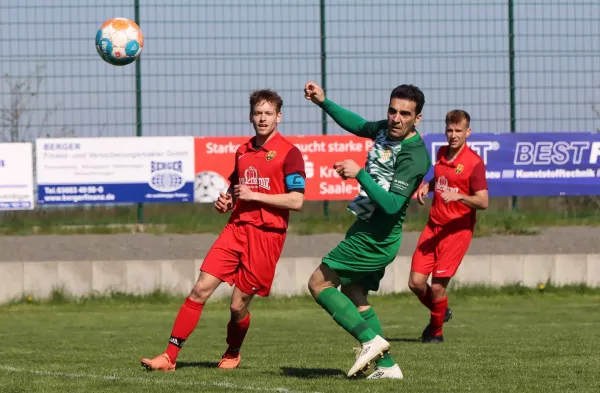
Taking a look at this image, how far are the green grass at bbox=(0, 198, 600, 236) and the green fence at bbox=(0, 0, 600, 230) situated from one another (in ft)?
4.25

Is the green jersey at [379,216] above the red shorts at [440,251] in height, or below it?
above

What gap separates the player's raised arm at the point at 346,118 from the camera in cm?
819

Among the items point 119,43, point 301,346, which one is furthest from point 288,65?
point 301,346

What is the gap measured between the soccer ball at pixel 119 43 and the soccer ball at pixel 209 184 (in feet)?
18.9

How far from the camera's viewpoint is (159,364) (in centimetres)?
820

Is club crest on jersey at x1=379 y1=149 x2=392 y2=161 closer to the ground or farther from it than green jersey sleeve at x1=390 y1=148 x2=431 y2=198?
farther from it

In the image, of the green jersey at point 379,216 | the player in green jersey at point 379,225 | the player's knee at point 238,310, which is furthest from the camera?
the player's knee at point 238,310

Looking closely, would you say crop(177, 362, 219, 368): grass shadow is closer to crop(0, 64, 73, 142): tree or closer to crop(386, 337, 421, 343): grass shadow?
crop(386, 337, 421, 343): grass shadow

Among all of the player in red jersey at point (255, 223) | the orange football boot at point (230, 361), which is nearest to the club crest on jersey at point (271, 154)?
the player in red jersey at point (255, 223)

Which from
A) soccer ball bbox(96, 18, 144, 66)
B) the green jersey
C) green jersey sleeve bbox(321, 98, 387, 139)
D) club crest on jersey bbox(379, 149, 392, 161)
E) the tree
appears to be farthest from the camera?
the tree

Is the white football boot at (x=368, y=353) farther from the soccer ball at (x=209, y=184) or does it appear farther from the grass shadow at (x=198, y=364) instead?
the soccer ball at (x=209, y=184)

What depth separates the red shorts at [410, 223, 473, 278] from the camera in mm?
11562

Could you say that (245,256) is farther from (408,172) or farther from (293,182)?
(408,172)

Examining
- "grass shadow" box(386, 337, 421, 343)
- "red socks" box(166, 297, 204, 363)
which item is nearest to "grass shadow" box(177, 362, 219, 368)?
"red socks" box(166, 297, 204, 363)
